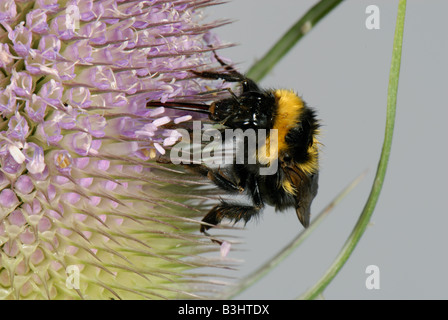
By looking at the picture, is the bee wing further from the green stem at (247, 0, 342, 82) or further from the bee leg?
the green stem at (247, 0, 342, 82)

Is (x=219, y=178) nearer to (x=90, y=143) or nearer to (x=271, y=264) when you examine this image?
(x=90, y=143)

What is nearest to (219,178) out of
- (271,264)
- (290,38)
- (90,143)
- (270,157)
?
(270,157)

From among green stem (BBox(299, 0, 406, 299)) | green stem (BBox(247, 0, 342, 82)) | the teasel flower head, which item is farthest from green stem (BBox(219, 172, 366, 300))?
green stem (BBox(247, 0, 342, 82))

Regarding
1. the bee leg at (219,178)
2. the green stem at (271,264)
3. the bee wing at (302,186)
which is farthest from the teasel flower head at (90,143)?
the green stem at (271,264)

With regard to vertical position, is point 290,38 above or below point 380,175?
above

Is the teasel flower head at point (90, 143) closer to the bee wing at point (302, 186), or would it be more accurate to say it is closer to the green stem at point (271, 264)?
the bee wing at point (302, 186)

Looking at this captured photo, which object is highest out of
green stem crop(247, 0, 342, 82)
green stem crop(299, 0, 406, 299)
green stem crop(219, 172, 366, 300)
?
green stem crop(247, 0, 342, 82)
